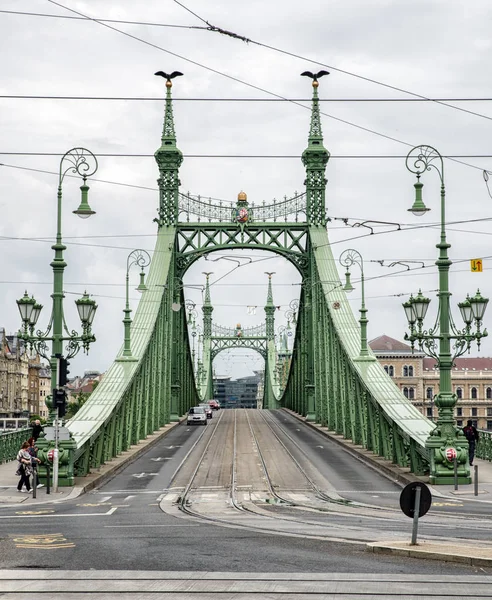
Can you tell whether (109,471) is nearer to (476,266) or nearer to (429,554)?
(476,266)

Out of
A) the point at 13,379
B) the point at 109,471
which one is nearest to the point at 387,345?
the point at 13,379

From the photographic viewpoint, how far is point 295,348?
262 feet

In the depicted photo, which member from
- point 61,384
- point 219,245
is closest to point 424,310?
point 61,384

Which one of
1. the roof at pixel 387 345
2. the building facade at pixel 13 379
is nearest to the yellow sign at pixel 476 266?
the roof at pixel 387 345

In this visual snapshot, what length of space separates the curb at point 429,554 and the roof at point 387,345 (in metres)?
126

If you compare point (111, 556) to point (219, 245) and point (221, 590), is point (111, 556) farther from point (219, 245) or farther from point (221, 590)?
point (219, 245)

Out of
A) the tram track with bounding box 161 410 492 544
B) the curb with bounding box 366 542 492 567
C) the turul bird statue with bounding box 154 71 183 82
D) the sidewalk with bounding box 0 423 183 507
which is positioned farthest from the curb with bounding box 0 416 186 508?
the turul bird statue with bounding box 154 71 183 82

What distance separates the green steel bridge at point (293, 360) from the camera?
35.7m

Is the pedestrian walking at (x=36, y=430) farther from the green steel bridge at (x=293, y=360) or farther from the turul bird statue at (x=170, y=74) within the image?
the turul bird statue at (x=170, y=74)

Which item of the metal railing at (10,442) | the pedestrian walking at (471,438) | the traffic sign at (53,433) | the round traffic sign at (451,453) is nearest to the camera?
the traffic sign at (53,433)

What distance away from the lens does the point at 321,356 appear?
57750 mm

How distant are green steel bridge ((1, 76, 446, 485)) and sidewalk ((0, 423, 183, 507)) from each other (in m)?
0.48

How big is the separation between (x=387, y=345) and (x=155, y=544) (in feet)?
422

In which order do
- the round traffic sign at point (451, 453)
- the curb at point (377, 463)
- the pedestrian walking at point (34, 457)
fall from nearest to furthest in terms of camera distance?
the pedestrian walking at point (34, 457), the round traffic sign at point (451, 453), the curb at point (377, 463)
